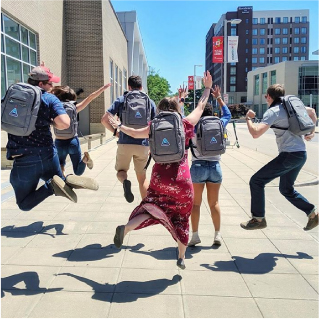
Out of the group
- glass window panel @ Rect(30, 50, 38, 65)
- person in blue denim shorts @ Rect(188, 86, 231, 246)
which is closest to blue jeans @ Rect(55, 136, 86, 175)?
person in blue denim shorts @ Rect(188, 86, 231, 246)

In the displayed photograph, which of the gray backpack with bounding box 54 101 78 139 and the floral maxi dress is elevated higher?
the gray backpack with bounding box 54 101 78 139

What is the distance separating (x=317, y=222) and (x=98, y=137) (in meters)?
16.5

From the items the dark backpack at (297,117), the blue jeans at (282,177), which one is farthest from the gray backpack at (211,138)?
the dark backpack at (297,117)

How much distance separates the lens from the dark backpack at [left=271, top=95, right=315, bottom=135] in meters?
4.07

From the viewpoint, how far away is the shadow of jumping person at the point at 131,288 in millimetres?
3172

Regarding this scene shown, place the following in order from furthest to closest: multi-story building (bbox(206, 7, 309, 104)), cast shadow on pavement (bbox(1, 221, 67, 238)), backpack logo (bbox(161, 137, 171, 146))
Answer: multi-story building (bbox(206, 7, 309, 104)) < cast shadow on pavement (bbox(1, 221, 67, 238)) < backpack logo (bbox(161, 137, 171, 146))

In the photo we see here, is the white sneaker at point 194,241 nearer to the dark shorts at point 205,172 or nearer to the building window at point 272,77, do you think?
the dark shorts at point 205,172

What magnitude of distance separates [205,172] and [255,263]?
1.17 meters

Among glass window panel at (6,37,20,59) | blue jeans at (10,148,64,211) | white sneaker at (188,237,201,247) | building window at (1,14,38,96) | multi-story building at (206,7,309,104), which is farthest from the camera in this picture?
multi-story building at (206,7,309,104)

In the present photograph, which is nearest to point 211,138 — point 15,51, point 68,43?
point 15,51

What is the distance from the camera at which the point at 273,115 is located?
410 cm

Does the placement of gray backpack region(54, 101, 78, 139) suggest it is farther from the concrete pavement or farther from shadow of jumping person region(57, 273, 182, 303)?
shadow of jumping person region(57, 273, 182, 303)

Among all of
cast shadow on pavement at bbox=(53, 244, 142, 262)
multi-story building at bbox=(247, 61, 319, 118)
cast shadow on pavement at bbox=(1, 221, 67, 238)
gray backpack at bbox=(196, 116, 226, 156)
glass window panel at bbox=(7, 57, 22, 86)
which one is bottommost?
cast shadow on pavement at bbox=(53, 244, 142, 262)

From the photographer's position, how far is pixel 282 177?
14.6 ft
